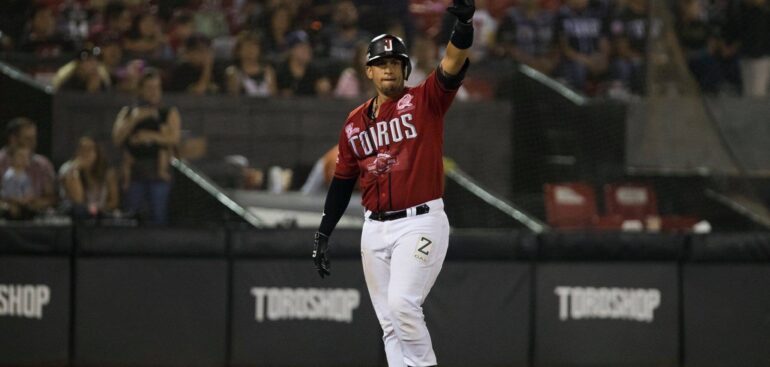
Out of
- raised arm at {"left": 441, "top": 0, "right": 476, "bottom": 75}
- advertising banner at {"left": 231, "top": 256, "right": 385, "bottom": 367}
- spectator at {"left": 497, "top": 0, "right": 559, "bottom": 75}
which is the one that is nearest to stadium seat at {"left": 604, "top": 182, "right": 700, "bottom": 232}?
spectator at {"left": 497, "top": 0, "right": 559, "bottom": 75}

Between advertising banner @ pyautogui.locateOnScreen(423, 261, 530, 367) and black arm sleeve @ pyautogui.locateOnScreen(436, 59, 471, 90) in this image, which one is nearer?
black arm sleeve @ pyautogui.locateOnScreen(436, 59, 471, 90)

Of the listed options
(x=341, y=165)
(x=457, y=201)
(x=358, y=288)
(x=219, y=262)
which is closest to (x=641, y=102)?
(x=457, y=201)

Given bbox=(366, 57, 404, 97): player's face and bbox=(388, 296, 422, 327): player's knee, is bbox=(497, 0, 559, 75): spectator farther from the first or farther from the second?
bbox=(388, 296, 422, 327): player's knee

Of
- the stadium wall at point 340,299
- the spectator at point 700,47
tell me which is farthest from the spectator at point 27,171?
the spectator at point 700,47

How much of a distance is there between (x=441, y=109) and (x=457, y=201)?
3.61 meters

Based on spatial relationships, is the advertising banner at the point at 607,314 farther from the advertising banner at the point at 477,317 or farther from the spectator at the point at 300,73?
the spectator at the point at 300,73

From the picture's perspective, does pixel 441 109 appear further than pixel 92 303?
No

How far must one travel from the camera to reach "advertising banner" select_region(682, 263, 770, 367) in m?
8.49

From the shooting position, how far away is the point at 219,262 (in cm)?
863

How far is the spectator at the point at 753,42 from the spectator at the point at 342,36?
3.31 metres

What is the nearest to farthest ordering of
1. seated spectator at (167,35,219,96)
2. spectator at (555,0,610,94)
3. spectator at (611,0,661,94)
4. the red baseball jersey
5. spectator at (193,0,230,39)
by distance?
the red baseball jersey
seated spectator at (167,35,219,96)
spectator at (193,0,230,39)
spectator at (611,0,661,94)
spectator at (555,0,610,94)

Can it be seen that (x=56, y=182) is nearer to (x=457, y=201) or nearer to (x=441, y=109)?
(x=457, y=201)

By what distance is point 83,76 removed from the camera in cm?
924

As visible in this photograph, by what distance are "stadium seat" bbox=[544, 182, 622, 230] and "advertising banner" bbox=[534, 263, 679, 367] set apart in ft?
2.46
